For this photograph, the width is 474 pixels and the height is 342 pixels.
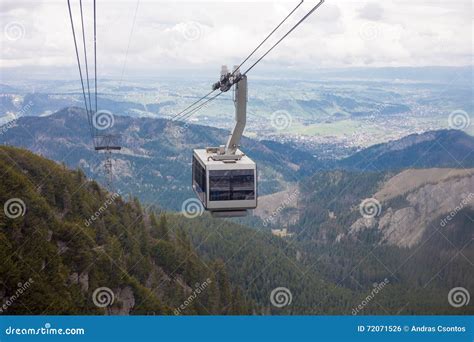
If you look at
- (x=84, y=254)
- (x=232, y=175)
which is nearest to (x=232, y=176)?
(x=232, y=175)

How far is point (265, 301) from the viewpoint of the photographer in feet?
502

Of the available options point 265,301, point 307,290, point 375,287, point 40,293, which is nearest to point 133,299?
point 40,293

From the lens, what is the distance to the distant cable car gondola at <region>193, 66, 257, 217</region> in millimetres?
27875

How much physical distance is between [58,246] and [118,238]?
2621cm

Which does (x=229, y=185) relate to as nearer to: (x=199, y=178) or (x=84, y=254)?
(x=199, y=178)

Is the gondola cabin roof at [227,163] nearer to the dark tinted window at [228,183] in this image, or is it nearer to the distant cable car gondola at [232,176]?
the distant cable car gondola at [232,176]

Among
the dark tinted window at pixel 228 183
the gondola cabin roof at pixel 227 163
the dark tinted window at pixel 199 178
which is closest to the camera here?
the dark tinted window at pixel 228 183

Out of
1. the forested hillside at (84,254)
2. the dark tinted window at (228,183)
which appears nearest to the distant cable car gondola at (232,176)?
the dark tinted window at (228,183)

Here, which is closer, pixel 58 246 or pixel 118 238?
pixel 58 246

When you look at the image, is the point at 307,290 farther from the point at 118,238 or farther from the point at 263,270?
the point at 118,238

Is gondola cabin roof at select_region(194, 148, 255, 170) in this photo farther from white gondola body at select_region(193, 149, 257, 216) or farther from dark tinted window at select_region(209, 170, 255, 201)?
dark tinted window at select_region(209, 170, 255, 201)

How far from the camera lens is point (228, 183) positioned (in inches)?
1101

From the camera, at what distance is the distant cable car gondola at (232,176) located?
27875 mm

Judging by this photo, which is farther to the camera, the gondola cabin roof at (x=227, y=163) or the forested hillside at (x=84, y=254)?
the forested hillside at (x=84, y=254)
